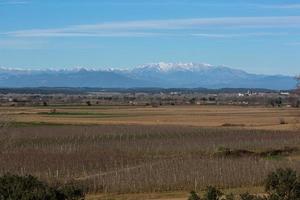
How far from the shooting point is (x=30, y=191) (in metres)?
13.6

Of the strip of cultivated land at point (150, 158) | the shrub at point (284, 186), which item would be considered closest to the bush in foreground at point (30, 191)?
the shrub at point (284, 186)

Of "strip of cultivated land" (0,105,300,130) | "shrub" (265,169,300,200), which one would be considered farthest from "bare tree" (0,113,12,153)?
"shrub" (265,169,300,200)

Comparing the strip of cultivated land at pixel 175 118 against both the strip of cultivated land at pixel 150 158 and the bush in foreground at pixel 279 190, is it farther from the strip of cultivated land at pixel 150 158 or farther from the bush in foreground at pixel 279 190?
the bush in foreground at pixel 279 190

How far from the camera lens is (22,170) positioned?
113ft

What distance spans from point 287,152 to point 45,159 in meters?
18.0

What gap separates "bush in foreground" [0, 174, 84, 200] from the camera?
1345 centimetres

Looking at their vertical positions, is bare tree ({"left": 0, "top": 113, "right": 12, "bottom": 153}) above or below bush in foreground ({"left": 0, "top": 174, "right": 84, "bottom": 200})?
below

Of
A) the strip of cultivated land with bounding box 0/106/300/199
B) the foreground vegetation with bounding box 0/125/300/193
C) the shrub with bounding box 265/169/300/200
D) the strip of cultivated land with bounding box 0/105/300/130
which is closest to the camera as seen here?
the shrub with bounding box 265/169/300/200

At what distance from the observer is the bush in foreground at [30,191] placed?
13445 millimetres

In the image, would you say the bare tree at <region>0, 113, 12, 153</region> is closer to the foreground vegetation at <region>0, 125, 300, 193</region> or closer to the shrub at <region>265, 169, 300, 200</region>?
the foreground vegetation at <region>0, 125, 300, 193</region>

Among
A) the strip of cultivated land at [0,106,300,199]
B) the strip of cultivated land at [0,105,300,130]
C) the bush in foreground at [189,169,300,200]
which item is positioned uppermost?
the bush in foreground at [189,169,300,200]

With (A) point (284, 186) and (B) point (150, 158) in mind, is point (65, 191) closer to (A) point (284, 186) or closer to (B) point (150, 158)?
(A) point (284, 186)

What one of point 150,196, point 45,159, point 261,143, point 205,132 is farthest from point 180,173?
point 205,132

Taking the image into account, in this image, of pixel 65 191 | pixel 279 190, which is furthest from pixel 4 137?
pixel 279 190
